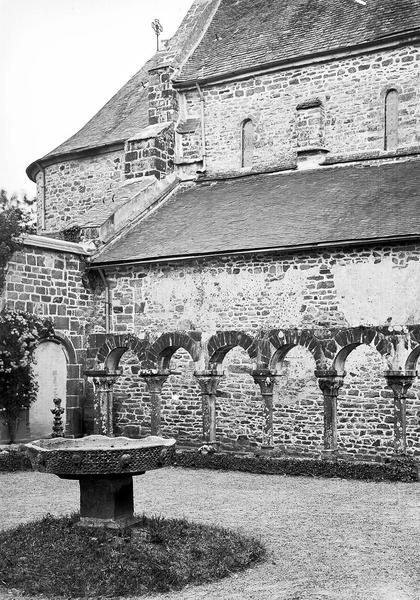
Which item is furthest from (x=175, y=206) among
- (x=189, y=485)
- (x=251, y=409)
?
(x=189, y=485)

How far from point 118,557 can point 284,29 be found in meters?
16.2

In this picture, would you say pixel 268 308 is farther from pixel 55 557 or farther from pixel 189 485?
pixel 55 557

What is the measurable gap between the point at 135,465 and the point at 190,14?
1726cm

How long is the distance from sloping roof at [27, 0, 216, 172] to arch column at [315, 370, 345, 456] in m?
10.1

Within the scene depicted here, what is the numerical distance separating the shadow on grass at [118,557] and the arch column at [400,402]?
17.3 feet

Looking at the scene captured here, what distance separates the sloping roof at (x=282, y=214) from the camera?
1598 cm

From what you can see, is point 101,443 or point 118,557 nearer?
point 118,557

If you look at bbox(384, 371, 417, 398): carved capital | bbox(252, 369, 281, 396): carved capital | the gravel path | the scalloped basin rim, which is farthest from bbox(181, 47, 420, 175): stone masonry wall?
the scalloped basin rim

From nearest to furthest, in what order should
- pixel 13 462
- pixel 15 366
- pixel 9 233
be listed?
pixel 13 462, pixel 15 366, pixel 9 233

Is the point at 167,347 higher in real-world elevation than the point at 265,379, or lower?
higher

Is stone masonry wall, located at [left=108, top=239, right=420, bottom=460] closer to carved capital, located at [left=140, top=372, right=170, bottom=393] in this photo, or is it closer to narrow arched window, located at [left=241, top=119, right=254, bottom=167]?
carved capital, located at [left=140, top=372, right=170, bottom=393]

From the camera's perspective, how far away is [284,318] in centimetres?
1675

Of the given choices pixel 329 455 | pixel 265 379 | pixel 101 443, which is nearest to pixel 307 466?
pixel 329 455

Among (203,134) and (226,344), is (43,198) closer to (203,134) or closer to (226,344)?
(203,134)
